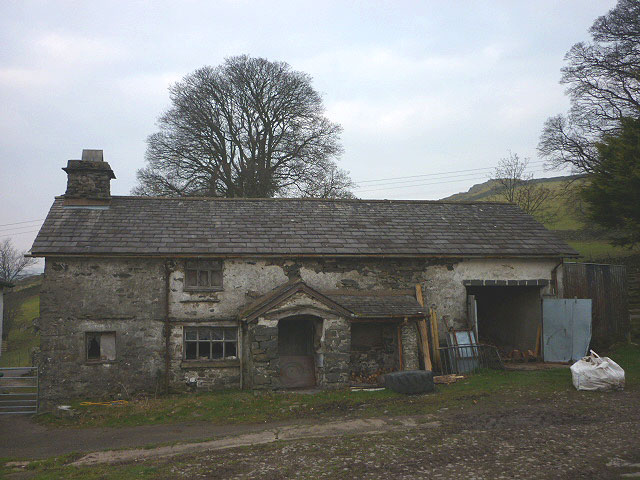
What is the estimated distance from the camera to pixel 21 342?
94.2ft

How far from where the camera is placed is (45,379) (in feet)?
45.4

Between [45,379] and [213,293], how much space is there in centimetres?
510

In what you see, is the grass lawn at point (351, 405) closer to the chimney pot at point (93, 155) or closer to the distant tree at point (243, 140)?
the chimney pot at point (93, 155)

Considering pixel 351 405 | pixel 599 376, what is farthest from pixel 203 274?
pixel 599 376

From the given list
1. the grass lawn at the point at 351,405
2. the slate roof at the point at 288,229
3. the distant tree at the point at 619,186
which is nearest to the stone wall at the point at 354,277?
the slate roof at the point at 288,229

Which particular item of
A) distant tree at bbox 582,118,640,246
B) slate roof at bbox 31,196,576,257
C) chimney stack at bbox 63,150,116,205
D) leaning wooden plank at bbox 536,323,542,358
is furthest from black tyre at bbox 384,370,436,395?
chimney stack at bbox 63,150,116,205

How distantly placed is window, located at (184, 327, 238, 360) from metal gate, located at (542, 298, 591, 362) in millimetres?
9851

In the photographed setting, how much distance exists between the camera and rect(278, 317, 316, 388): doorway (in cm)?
1465

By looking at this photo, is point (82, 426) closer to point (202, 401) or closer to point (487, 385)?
point (202, 401)

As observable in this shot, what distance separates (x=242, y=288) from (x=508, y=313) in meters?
9.71

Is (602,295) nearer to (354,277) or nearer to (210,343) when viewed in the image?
(354,277)

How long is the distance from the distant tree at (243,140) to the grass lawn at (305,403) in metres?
17.8

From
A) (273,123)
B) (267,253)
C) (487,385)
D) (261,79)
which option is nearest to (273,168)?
(273,123)

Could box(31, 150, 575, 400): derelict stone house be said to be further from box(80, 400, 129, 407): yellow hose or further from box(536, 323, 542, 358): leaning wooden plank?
box(80, 400, 129, 407): yellow hose
